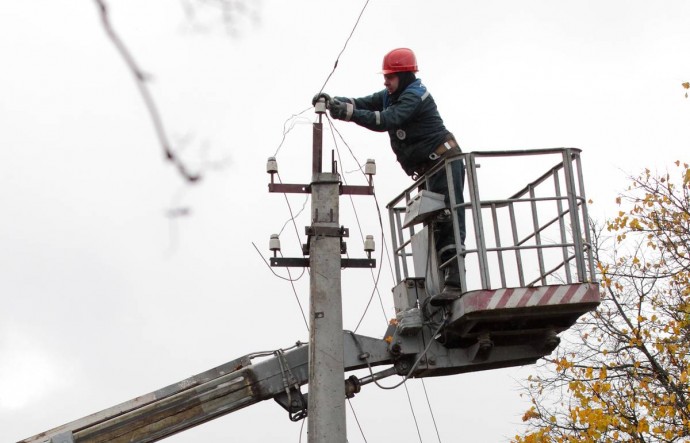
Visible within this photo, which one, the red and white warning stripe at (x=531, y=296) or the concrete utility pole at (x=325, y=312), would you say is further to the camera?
the red and white warning stripe at (x=531, y=296)

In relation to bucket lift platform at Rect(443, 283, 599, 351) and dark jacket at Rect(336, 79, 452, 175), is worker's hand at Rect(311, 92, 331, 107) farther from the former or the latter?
bucket lift platform at Rect(443, 283, 599, 351)

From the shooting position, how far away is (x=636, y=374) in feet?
49.9

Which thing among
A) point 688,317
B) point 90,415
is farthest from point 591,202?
point 90,415

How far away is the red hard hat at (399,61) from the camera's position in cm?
931

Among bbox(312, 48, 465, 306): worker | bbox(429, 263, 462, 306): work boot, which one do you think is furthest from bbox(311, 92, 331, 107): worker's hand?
bbox(429, 263, 462, 306): work boot

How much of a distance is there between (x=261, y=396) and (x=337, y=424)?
79 cm

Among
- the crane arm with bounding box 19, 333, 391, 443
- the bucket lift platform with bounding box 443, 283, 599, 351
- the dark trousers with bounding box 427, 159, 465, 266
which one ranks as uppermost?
the dark trousers with bounding box 427, 159, 465, 266

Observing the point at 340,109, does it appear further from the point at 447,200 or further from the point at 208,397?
the point at 208,397

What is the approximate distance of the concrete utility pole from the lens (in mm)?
8070

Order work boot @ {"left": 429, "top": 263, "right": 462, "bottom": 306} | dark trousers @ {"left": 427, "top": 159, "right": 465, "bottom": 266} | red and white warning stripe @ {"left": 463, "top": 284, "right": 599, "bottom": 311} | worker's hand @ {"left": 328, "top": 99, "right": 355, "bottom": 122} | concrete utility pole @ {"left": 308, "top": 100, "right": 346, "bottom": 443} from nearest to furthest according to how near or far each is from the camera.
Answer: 1. concrete utility pole @ {"left": 308, "top": 100, "right": 346, "bottom": 443}
2. red and white warning stripe @ {"left": 463, "top": 284, "right": 599, "bottom": 311}
3. work boot @ {"left": 429, "top": 263, "right": 462, "bottom": 306}
4. dark trousers @ {"left": 427, "top": 159, "right": 465, "bottom": 266}
5. worker's hand @ {"left": 328, "top": 99, "right": 355, "bottom": 122}

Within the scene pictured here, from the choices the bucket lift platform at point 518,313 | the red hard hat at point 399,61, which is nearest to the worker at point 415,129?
the red hard hat at point 399,61

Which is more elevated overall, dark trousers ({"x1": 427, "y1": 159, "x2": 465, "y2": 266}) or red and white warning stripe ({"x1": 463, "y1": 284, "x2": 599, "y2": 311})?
dark trousers ({"x1": 427, "y1": 159, "x2": 465, "y2": 266})

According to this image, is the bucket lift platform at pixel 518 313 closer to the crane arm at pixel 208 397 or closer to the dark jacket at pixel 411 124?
the crane arm at pixel 208 397

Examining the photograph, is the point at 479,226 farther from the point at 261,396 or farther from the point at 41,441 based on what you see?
the point at 41,441
